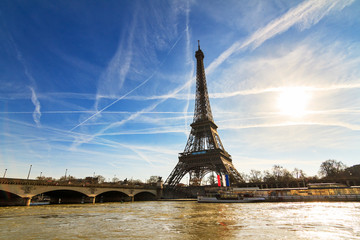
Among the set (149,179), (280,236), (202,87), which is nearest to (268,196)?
(280,236)

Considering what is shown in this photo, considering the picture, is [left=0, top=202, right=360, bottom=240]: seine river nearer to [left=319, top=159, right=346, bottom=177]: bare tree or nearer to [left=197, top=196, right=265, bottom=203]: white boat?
[left=197, top=196, right=265, bottom=203]: white boat

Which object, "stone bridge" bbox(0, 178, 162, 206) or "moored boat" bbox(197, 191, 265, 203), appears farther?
"moored boat" bbox(197, 191, 265, 203)

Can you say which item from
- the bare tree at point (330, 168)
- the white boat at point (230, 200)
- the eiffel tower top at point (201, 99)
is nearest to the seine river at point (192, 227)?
the white boat at point (230, 200)

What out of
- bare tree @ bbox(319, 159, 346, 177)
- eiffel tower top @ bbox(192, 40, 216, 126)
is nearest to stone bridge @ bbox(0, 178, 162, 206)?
eiffel tower top @ bbox(192, 40, 216, 126)

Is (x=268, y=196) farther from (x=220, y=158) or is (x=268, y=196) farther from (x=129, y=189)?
(x=129, y=189)

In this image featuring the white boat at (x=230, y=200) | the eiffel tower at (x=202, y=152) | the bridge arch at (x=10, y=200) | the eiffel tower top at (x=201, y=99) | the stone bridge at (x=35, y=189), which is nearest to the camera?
the stone bridge at (x=35, y=189)

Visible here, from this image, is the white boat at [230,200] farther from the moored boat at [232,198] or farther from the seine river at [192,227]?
the seine river at [192,227]

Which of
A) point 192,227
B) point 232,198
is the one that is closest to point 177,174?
point 232,198
